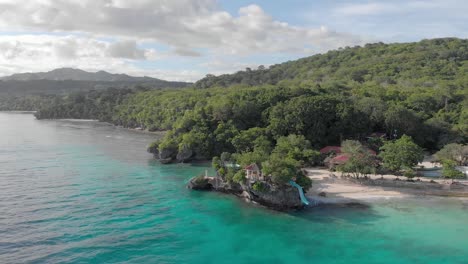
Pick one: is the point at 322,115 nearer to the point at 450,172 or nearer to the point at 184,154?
the point at 184,154

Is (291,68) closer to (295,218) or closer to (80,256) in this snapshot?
(295,218)

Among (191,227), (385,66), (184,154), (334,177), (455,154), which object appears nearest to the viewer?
(191,227)

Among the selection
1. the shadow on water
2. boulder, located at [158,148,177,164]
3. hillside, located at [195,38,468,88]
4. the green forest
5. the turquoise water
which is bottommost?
the turquoise water

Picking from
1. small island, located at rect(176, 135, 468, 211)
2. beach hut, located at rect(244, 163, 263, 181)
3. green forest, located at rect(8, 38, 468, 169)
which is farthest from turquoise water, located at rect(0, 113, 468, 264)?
green forest, located at rect(8, 38, 468, 169)

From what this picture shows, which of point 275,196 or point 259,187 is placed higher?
point 259,187

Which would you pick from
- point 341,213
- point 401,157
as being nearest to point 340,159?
point 401,157

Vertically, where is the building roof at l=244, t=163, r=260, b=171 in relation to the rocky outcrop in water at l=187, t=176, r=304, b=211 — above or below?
above

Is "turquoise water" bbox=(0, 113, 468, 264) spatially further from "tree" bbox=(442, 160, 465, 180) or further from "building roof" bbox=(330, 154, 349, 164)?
"building roof" bbox=(330, 154, 349, 164)
